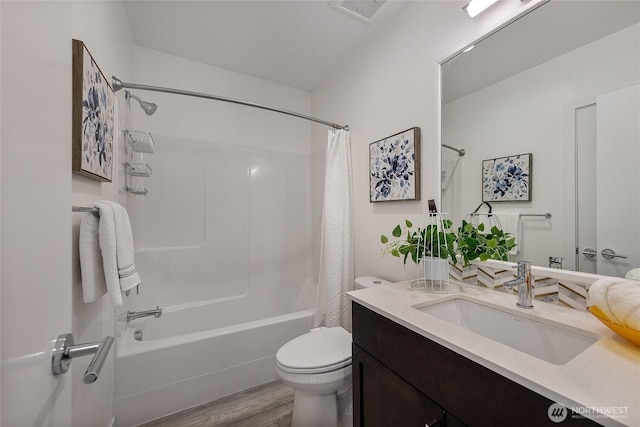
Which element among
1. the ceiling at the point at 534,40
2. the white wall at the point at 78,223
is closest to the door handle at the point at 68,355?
the white wall at the point at 78,223

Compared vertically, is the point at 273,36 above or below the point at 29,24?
above

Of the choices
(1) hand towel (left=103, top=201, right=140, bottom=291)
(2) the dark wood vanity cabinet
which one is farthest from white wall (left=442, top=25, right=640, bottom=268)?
(1) hand towel (left=103, top=201, right=140, bottom=291)

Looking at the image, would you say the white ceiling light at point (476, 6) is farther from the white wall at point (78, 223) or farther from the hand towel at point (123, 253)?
the hand towel at point (123, 253)

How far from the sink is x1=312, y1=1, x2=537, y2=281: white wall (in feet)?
1.44

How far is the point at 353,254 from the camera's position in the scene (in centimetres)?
195

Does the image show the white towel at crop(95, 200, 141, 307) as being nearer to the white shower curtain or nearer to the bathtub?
the bathtub

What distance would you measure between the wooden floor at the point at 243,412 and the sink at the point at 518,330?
1.19 m

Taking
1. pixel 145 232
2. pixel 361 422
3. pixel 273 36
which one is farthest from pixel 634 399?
pixel 145 232

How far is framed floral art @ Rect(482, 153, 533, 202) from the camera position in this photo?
102 centimetres

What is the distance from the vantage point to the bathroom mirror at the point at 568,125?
79 centimetres

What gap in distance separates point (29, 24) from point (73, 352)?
57 cm

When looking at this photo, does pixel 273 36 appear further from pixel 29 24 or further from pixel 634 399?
pixel 634 399

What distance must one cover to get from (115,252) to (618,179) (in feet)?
5.74

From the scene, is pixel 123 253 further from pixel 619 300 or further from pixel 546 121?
pixel 546 121
